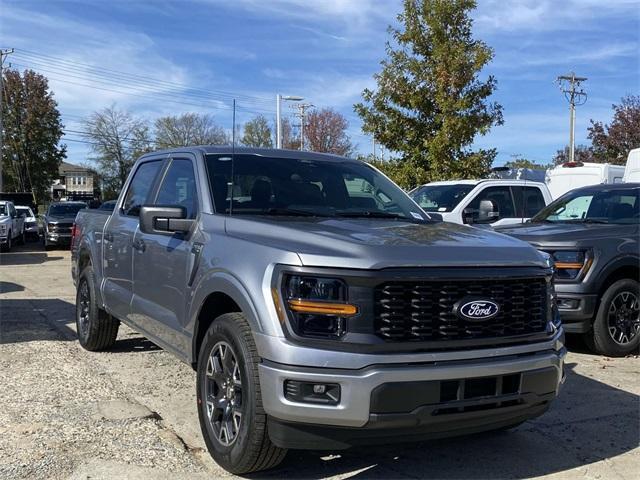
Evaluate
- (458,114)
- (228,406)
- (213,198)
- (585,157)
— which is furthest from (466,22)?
(585,157)

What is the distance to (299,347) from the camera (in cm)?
315

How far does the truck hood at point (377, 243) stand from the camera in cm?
326

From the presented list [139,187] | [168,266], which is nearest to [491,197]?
[139,187]

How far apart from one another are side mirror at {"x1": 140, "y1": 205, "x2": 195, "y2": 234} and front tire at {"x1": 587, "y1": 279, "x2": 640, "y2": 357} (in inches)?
177

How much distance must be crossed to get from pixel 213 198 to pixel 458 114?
12705 mm

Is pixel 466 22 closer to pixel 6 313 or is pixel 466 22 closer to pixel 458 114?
pixel 458 114

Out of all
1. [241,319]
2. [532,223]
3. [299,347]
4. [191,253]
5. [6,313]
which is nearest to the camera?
[299,347]

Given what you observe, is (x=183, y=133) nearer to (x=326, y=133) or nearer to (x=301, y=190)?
(x=326, y=133)

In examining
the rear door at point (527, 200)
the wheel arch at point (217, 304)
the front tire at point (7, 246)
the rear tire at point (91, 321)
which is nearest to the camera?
the wheel arch at point (217, 304)

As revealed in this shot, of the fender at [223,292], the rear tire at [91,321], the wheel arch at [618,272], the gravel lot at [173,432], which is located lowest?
the gravel lot at [173,432]

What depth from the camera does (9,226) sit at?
2089cm

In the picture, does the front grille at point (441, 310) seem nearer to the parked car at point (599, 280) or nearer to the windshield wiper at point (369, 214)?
the windshield wiper at point (369, 214)

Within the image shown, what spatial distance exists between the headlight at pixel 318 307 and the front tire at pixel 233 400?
335 millimetres

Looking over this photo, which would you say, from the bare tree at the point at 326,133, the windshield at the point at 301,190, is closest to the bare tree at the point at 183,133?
the bare tree at the point at 326,133
